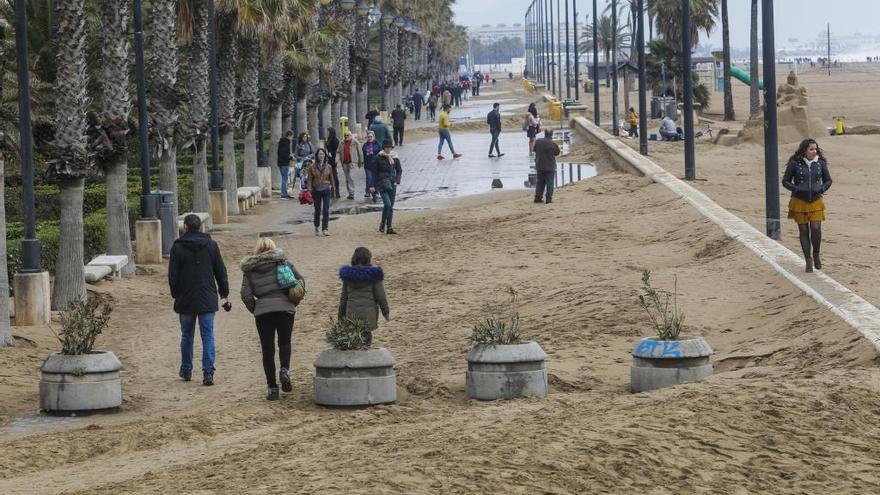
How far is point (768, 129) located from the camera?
73.7ft

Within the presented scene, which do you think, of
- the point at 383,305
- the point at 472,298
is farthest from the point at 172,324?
the point at 383,305

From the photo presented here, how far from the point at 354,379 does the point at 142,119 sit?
44.8ft

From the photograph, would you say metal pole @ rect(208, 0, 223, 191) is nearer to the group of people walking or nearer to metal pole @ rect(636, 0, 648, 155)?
metal pole @ rect(636, 0, 648, 155)

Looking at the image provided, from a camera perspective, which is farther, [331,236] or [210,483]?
[331,236]

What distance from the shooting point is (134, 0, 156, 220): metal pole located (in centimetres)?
2512

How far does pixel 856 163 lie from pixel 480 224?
50.8 feet

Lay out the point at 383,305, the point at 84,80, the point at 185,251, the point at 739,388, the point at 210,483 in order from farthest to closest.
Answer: the point at 84,80 → the point at 185,251 → the point at 383,305 → the point at 739,388 → the point at 210,483

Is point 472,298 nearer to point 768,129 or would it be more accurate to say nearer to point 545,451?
point 768,129

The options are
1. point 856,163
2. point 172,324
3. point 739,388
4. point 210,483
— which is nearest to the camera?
point 210,483

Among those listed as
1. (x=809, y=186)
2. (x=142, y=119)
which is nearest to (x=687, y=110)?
(x=142, y=119)

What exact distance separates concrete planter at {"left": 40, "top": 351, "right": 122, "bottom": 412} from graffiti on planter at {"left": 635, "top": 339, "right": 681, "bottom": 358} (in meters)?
4.41

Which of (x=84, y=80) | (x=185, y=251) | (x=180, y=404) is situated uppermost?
(x=84, y=80)

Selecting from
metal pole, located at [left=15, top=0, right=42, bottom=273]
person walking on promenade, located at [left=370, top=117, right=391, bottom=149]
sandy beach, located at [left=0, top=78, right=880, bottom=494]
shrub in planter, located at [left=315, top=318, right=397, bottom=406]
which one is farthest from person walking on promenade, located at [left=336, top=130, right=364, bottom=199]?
shrub in planter, located at [left=315, top=318, right=397, bottom=406]

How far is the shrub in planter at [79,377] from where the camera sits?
13.6 metres
